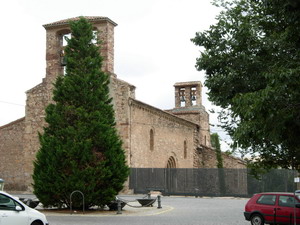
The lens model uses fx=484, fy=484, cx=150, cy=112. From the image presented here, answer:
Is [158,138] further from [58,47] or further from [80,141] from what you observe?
[80,141]

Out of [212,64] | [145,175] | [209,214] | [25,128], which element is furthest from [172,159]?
[212,64]

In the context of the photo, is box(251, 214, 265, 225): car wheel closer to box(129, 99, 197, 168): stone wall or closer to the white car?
the white car

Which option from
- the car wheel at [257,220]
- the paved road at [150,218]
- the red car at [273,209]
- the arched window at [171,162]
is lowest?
the paved road at [150,218]

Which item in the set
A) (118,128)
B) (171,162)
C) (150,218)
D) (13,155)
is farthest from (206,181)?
(150,218)

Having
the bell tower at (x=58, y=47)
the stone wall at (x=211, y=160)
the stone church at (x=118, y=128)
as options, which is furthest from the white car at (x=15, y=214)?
the stone wall at (x=211, y=160)

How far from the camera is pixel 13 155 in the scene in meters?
35.9

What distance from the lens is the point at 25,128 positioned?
115ft

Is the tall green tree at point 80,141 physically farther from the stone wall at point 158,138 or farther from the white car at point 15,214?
the stone wall at point 158,138

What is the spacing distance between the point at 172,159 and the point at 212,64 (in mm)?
24182

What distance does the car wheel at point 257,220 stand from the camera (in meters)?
15.0

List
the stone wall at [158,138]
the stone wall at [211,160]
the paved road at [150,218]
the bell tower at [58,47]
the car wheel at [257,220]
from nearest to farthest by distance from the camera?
the car wheel at [257,220], the paved road at [150,218], the bell tower at [58,47], the stone wall at [158,138], the stone wall at [211,160]

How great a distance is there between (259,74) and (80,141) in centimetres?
922

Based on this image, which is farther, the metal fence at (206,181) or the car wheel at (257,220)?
the metal fence at (206,181)

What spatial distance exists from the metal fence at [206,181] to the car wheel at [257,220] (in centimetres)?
1731
